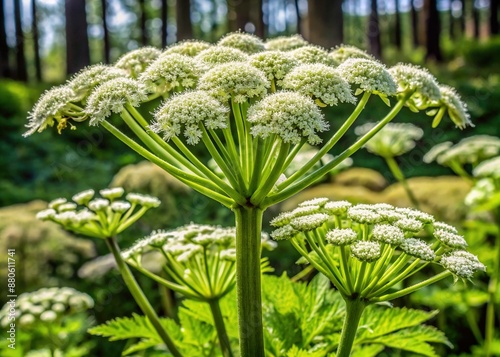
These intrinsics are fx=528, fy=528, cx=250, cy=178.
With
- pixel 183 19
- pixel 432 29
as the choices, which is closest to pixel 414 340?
pixel 183 19

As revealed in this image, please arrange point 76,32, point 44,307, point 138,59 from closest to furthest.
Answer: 1. point 138,59
2. point 44,307
3. point 76,32

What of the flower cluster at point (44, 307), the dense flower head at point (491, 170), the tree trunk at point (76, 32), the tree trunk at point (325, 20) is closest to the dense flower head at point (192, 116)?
the flower cluster at point (44, 307)

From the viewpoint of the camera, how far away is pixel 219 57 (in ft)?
5.57

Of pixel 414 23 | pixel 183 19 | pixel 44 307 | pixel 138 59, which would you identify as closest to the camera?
pixel 138 59

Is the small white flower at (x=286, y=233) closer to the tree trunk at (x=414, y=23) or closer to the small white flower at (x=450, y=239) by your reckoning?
the small white flower at (x=450, y=239)

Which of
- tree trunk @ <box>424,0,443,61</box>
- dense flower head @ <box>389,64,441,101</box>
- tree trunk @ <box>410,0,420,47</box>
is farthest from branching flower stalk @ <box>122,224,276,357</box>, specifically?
tree trunk @ <box>410,0,420,47</box>

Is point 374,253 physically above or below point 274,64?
below

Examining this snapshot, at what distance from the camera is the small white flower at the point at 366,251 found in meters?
1.34

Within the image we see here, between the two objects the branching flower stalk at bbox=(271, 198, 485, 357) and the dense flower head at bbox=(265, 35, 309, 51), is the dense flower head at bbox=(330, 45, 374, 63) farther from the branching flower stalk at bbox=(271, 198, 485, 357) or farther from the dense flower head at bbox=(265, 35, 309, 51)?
the branching flower stalk at bbox=(271, 198, 485, 357)

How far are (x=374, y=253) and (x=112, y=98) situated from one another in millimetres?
833

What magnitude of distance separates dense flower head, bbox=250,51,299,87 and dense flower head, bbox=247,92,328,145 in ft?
0.53

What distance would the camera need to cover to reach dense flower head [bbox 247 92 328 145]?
1.36 metres

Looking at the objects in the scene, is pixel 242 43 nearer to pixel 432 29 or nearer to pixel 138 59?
pixel 138 59

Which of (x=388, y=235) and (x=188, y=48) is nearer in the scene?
(x=388, y=235)
